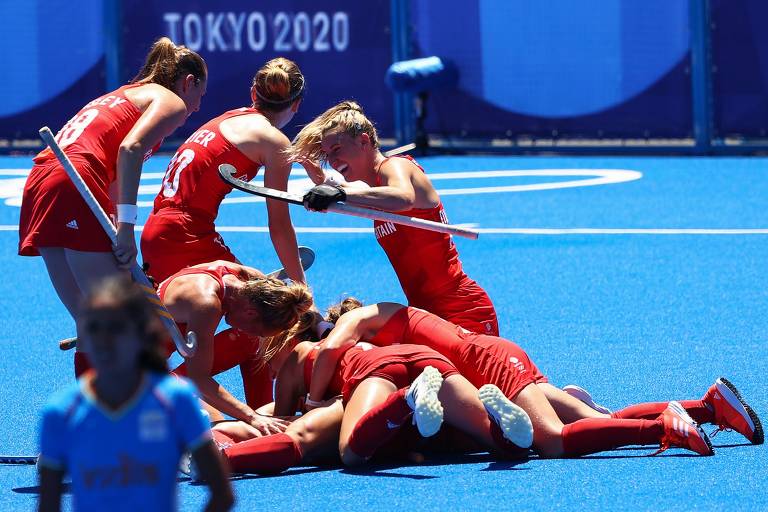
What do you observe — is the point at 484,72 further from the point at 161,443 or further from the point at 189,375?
the point at 161,443

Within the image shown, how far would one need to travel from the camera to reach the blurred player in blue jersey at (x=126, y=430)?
9.87 feet

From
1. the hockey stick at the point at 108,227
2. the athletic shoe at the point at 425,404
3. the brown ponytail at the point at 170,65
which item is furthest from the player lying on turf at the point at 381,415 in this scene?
the brown ponytail at the point at 170,65

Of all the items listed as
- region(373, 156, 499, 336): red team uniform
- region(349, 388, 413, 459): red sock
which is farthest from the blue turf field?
region(373, 156, 499, 336): red team uniform

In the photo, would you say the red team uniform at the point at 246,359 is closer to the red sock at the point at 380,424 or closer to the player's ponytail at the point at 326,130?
the player's ponytail at the point at 326,130

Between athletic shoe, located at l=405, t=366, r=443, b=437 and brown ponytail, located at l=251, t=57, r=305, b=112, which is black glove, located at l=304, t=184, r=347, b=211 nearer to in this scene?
athletic shoe, located at l=405, t=366, r=443, b=437

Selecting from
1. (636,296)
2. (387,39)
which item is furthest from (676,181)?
(636,296)

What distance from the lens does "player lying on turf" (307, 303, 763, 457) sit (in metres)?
5.59

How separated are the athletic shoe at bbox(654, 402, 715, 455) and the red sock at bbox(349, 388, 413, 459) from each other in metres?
1.01

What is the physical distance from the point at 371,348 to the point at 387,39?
38.7ft

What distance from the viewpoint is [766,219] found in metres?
12.5

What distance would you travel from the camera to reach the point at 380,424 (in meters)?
5.43

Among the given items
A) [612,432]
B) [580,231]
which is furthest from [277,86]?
[580,231]

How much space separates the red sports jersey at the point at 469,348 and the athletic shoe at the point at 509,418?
0.30 meters

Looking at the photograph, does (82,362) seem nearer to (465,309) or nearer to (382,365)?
(382,365)
